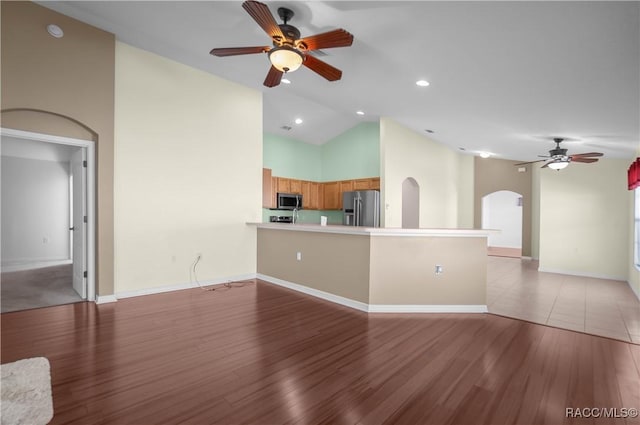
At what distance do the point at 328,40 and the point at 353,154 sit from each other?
17.2ft

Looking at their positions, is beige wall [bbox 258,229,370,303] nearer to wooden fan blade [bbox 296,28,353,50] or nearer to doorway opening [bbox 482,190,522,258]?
wooden fan blade [bbox 296,28,353,50]

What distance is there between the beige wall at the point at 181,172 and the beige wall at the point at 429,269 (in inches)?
110

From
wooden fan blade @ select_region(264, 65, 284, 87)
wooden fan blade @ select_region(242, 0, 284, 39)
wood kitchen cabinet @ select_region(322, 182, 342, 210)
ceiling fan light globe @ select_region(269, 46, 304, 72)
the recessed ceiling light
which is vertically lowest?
wood kitchen cabinet @ select_region(322, 182, 342, 210)

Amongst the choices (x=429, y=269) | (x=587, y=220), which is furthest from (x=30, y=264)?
(x=587, y=220)

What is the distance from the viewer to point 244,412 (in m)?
1.76

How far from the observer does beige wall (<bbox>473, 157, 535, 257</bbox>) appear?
29.2ft

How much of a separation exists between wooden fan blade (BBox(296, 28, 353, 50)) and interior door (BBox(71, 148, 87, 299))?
11.1 feet

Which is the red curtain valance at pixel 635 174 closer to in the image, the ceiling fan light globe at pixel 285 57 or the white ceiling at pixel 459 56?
the white ceiling at pixel 459 56

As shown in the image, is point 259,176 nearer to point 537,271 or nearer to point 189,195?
point 189,195

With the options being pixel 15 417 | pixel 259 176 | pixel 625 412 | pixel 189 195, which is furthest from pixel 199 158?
pixel 625 412

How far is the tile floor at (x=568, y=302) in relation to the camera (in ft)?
11.1

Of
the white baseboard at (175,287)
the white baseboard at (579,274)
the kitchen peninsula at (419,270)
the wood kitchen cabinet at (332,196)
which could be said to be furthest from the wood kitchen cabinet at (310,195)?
the white baseboard at (579,274)

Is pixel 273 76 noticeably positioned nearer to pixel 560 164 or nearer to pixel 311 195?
pixel 311 195

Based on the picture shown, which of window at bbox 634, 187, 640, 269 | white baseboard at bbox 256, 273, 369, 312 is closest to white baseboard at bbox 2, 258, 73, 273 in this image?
white baseboard at bbox 256, 273, 369, 312
